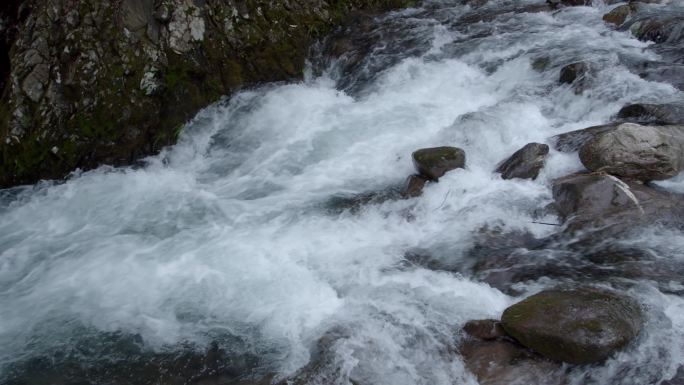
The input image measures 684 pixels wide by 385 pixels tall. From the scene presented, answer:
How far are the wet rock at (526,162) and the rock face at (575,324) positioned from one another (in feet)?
7.57

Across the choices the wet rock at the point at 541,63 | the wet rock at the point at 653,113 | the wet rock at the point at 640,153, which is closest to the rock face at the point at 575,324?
the wet rock at the point at 640,153

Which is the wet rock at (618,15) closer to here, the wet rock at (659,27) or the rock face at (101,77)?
the wet rock at (659,27)

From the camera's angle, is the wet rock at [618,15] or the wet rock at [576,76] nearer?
the wet rock at [576,76]

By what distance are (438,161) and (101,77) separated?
5.04 m

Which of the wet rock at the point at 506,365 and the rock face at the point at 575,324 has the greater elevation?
the rock face at the point at 575,324

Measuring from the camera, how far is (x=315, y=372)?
452 cm

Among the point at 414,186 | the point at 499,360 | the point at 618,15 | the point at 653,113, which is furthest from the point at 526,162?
the point at 618,15

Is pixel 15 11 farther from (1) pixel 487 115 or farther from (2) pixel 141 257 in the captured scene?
(1) pixel 487 115

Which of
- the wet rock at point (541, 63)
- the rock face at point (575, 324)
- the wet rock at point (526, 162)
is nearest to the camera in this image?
the rock face at point (575, 324)

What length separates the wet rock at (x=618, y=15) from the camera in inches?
395

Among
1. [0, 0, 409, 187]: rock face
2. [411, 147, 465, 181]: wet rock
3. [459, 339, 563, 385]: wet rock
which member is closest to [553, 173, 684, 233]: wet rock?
[411, 147, 465, 181]: wet rock

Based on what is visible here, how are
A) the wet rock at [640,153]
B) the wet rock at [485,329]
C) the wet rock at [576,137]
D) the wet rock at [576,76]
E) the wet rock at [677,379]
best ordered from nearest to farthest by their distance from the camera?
the wet rock at [677,379]
the wet rock at [485,329]
the wet rock at [640,153]
the wet rock at [576,137]
the wet rock at [576,76]

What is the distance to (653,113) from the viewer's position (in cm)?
706

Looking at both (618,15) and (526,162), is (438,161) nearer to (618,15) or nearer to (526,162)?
(526,162)
